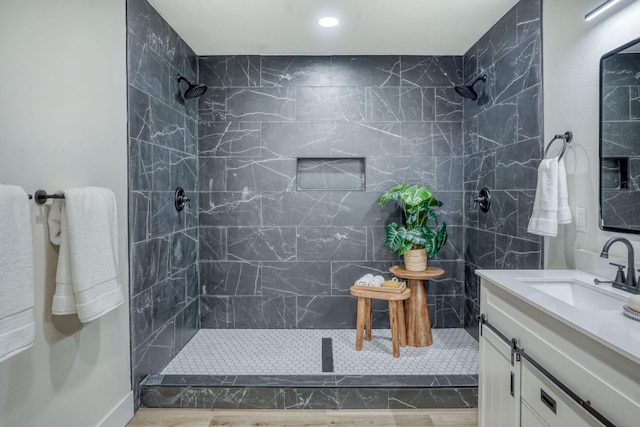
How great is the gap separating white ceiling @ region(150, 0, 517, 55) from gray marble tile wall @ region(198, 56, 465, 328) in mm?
183

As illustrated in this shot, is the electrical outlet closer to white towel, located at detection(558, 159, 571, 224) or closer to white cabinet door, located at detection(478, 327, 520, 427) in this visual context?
white towel, located at detection(558, 159, 571, 224)

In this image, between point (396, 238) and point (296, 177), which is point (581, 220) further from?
point (296, 177)

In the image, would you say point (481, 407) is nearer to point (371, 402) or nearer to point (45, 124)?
point (371, 402)

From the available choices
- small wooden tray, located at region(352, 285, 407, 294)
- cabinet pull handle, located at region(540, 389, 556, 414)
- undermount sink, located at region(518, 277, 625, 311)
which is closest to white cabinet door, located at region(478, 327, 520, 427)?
cabinet pull handle, located at region(540, 389, 556, 414)

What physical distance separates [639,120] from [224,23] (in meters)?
2.61

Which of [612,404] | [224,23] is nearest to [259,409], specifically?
[612,404]

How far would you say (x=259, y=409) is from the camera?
2.38 m

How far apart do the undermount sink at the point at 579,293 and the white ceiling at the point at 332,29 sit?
6.24 feet

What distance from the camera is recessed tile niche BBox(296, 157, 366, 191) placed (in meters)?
3.46

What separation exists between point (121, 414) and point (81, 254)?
45.3 inches

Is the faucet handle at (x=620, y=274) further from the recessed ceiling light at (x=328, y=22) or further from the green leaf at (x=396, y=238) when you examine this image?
the recessed ceiling light at (x=328, y=22)

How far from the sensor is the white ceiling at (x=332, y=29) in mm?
2506

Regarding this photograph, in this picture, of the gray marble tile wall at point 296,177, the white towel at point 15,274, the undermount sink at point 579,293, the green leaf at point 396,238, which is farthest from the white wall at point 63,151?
the undermount sink at point 579,293

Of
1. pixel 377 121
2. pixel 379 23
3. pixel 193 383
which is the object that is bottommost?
pixel 193 383
